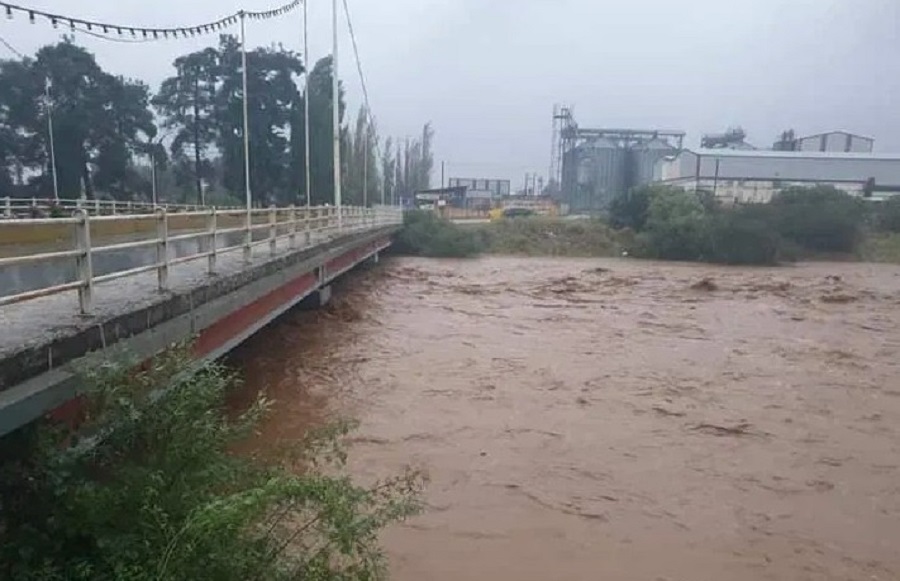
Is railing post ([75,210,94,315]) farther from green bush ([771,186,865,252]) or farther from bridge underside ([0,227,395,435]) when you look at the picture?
green bush ([771,186,865,252])

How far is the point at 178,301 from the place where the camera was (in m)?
6.60

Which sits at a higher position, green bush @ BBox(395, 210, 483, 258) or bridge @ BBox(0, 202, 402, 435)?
bridge @ BBox(0, 202, 402, 435)

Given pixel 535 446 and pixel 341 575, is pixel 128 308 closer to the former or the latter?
pixel 341 575

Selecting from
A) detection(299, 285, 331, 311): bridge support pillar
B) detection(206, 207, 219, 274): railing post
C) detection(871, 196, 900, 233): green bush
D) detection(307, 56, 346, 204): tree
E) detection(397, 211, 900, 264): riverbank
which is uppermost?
detection(307, 56, 346, 204): tree

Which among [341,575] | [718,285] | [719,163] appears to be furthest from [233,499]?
[719,163]

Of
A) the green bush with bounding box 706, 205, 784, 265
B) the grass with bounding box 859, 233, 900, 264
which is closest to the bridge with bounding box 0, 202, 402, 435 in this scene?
the green bush with bounding box 706, 205, 784, 265

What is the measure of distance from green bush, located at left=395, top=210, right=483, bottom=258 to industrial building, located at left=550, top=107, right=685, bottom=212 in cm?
4336

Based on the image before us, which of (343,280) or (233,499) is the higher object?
(233,499)

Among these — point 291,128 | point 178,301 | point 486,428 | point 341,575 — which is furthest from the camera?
point 291,128

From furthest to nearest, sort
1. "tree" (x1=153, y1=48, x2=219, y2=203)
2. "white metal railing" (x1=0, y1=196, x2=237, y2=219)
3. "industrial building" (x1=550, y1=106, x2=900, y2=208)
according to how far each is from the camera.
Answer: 1. "industrial building" (x1=550, y1=106, x2=900, y2=208)
2. "tree" (x1=153, y1=48, x2=219, y2=203)
3. "white metal railing" (x1=0, y1=196, x2=237, y2=219)

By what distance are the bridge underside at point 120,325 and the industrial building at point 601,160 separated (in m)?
80.3

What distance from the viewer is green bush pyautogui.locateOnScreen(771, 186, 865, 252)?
153ft

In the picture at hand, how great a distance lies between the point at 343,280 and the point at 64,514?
23834mm

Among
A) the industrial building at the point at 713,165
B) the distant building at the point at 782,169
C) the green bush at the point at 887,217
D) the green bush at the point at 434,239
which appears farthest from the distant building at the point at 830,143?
the green bush at the point at 434,239
